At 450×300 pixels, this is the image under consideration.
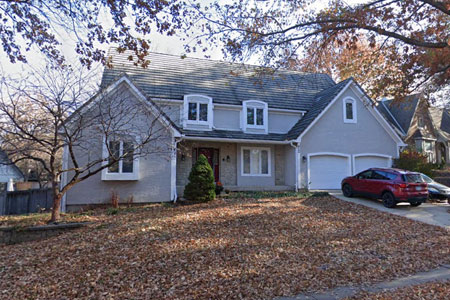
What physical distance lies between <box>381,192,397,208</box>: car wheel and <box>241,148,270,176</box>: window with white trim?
634 cm

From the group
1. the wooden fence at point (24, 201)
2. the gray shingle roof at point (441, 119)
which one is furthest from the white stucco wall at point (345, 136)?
the gray shingle roof at point (441, 119)

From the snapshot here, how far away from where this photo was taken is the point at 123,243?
6.91 meters

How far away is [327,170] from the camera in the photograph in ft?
53.5

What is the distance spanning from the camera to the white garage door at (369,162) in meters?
16.9

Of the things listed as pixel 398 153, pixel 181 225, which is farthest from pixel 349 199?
pixel 181 225

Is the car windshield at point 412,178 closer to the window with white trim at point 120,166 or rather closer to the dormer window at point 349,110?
the dormer window at point 349,110

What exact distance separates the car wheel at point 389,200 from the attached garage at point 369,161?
492cm

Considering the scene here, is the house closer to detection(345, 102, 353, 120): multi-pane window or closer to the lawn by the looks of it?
detection(345, 102, 353, 120): multi-pane window

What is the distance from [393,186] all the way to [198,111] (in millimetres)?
9865

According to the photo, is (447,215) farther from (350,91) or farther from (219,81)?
(219,81)

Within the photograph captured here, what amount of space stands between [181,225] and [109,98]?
520 centimetres

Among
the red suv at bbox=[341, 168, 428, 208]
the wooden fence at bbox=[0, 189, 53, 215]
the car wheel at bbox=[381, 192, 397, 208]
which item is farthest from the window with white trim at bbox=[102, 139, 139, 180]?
the car wheel at bbox=[381, 192, 397, 208]

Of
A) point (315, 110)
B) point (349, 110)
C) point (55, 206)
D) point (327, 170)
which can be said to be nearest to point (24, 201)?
point (55, 206)

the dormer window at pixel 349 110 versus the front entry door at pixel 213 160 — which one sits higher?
the dormer window at pixel 349 110
